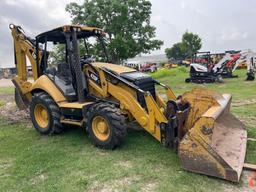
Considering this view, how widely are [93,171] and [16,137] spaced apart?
3.01 meters

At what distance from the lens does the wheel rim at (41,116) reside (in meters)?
7.03

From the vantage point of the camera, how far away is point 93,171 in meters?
4.83

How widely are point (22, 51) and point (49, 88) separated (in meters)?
2.25

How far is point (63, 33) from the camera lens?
255 inches

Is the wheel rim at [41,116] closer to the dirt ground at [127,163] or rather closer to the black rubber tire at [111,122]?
the dirt ground at [127,163]

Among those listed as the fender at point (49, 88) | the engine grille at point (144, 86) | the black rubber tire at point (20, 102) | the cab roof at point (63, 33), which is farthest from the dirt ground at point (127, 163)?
the cab roof at point (63, 33)

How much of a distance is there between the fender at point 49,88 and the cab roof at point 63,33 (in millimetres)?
931

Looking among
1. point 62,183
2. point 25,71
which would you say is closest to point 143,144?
point 62,183

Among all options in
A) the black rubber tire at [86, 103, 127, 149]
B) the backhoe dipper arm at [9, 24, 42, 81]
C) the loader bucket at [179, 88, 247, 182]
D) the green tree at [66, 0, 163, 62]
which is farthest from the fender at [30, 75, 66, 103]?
the green tree at [66, 0, 163, 62]

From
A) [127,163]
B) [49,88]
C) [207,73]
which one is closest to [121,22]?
[207,73]

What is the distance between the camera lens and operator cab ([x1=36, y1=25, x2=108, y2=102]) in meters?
6.33

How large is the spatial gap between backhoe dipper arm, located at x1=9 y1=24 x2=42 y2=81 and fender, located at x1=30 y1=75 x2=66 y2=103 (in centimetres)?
76

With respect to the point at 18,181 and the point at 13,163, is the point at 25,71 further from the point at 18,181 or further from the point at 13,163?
the point at 18,181

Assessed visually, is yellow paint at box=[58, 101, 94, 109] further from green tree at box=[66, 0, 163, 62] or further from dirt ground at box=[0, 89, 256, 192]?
green tree at box=[66, 0, 163, 62]
